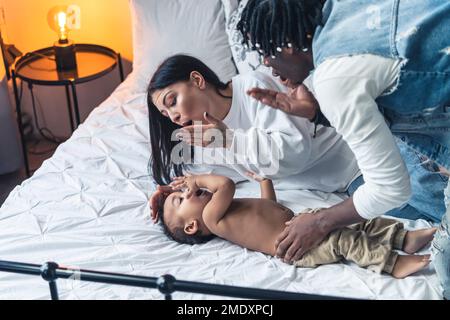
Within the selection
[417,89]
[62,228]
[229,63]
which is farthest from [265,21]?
[229,63]

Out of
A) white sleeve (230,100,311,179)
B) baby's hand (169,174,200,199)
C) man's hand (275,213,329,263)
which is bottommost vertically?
man's hand (275,213,329,263)

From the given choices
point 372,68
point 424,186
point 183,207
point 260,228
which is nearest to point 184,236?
point 183,207

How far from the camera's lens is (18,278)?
1.43 m

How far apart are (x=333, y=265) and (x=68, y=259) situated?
66 centimetres

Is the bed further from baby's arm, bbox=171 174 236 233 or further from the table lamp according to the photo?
the table lamp

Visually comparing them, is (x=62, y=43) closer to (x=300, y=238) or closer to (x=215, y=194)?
(x=215, y=194)

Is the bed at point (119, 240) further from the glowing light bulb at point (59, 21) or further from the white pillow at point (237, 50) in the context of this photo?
the glowing light bulb at point (59, 21)

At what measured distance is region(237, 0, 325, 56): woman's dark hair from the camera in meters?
1.17

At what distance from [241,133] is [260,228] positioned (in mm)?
284

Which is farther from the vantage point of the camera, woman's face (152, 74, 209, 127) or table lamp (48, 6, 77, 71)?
table lamp (48, 6, 77, 71)

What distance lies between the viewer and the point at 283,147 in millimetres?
1635

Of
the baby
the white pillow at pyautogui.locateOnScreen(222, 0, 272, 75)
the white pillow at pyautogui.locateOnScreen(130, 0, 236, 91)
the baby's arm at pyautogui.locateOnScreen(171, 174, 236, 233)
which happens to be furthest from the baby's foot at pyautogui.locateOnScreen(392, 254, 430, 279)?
Result: the white pillow at pyautogui.locateOnScreen(130, 0, 236, 91)
